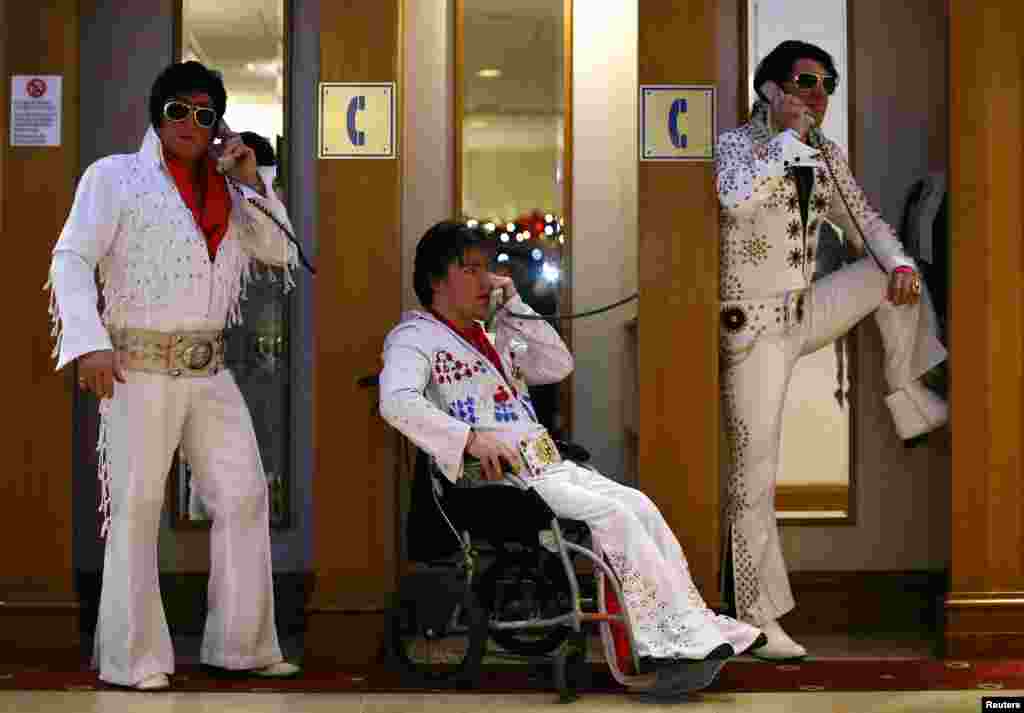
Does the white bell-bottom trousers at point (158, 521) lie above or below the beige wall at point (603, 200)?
below

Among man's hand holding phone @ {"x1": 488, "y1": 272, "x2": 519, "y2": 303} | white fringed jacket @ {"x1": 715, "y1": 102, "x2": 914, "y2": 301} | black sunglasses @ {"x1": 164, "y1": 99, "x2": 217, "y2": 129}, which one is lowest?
man's hand holding phone @ {"x1": 488, "y1": 272, "x2": 519, "y2": 303}

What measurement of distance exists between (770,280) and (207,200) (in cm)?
177

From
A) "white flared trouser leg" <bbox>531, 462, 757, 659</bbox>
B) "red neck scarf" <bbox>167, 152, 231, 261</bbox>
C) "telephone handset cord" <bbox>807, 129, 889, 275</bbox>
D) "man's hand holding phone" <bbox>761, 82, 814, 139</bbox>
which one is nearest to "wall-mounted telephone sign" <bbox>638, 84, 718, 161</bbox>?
"man's hand holding phone" <bbox>761, 82, 814, 139</bbox>

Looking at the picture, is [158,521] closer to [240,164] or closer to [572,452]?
[240,164]

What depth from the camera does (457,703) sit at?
440cm

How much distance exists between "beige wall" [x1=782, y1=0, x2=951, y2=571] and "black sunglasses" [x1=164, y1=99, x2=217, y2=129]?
88.7 inches

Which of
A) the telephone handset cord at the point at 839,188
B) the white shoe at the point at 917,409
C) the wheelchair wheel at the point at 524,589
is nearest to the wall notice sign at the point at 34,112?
the wheelchair wheel at the point at 524,589

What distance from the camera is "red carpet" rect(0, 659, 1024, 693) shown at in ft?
15.1

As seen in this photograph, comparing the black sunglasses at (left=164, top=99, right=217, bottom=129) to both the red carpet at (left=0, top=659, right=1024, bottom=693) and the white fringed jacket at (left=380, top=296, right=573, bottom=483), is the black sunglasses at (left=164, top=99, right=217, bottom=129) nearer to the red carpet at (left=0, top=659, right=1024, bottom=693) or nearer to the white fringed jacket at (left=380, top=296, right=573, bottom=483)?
the white fringed jacket at (left=380, top=296, right=573, bottom=483)

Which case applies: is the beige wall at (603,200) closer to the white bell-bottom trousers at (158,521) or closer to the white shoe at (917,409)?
the white shoe at (917,409)

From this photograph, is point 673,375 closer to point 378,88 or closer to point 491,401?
point 491,401

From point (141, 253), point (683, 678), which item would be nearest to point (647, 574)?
point (683, 678)

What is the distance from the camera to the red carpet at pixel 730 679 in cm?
460

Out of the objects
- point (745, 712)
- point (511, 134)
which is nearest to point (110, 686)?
point (745, 712)
